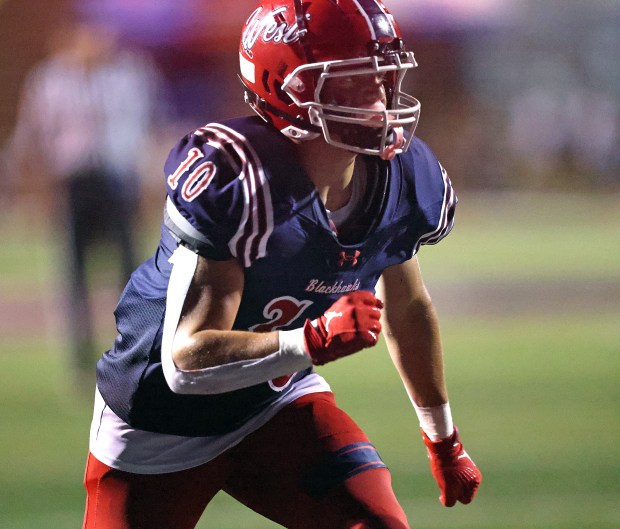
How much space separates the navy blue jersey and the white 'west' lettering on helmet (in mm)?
168

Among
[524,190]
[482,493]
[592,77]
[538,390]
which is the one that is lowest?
[524,190]

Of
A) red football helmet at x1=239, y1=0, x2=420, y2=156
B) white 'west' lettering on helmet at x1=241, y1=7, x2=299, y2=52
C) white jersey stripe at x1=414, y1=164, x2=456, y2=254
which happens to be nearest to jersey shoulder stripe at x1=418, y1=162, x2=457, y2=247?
white jersey stripe at x1=414, y1=164, x2=456, y2=254

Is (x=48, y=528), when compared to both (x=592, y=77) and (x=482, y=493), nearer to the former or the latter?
(x=482, y=493)

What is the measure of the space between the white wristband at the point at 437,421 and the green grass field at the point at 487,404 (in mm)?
1268

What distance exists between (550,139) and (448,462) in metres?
12.9

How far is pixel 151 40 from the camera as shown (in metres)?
12.9

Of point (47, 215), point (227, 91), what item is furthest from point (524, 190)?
point (47, 215)

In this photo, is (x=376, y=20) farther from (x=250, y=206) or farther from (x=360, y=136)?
(x=250, y=206)

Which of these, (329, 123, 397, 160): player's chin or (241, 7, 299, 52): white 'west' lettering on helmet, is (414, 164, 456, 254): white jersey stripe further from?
(241, 7, 299, 52): white 'west' lettering on helmet

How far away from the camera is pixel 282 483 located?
8.00 feet

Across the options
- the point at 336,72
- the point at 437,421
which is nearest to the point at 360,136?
the point at 336,72

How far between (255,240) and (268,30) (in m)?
0.48

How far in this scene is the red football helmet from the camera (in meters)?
2.37

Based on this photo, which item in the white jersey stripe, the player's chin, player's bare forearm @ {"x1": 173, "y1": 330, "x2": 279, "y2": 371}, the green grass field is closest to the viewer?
player's bare forearm @ {"x1": 173, "y1": 330, "x2": 279, "y2": 371}
